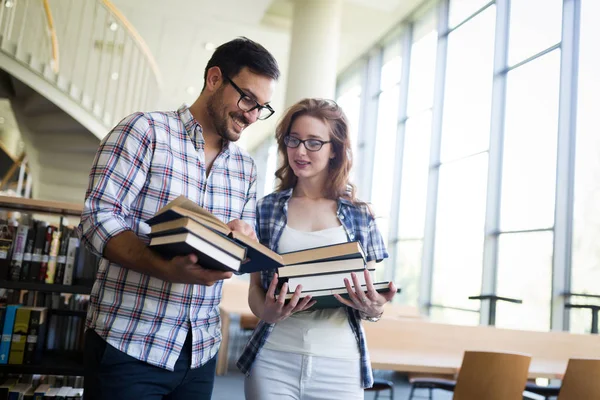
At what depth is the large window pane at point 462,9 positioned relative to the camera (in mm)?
7414

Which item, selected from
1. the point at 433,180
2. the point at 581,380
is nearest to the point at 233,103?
Answer: the point at 581,380

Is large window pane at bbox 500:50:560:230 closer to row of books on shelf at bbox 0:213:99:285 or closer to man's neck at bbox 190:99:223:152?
row of books on shelf at bbox 0:213:99:285

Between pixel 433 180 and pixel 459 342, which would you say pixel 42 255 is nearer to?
pixel 459 342

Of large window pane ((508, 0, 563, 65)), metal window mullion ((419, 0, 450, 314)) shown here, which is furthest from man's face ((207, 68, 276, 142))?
metal window mullion ((419, 0, 450, 314))

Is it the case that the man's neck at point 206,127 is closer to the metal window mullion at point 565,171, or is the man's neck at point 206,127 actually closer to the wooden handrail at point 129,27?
the metal window mullion at point 565,171

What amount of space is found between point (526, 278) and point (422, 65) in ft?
12.7

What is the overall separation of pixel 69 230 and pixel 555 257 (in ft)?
15.3

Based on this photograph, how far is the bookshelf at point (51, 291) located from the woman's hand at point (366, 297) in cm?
144

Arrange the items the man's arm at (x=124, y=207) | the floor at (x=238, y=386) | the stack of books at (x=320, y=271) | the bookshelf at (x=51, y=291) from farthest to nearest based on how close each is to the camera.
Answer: the floor at (x=238, y=386), the bookshelf at (x=51, y=291), the stack of books at (x=320, y=271), the man's arm at (x=124, y=207)

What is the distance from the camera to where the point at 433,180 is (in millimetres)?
7895

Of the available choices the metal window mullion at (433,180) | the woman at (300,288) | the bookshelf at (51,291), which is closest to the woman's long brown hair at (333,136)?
the woman at (300,288)

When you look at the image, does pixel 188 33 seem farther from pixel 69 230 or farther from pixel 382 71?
pixel 69 230

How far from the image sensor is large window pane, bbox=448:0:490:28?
7.41 m

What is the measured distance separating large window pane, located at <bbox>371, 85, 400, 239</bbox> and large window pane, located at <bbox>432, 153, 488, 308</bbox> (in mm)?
1404
